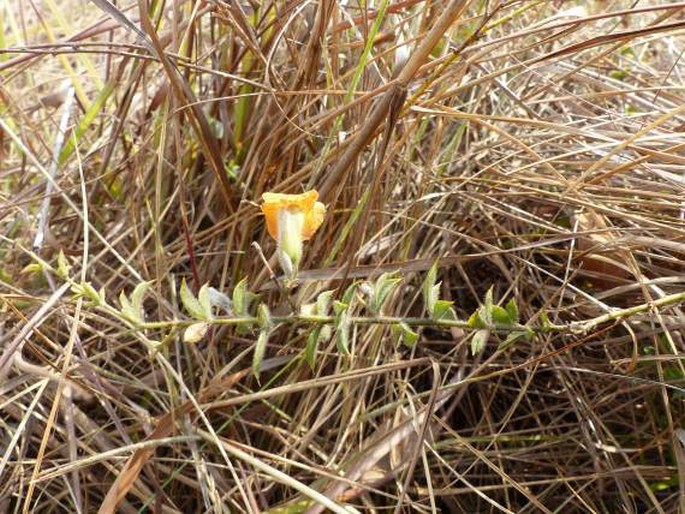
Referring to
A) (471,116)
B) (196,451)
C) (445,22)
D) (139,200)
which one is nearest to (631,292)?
(471,116)

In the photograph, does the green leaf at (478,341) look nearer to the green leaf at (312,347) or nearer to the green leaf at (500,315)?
the green leaf at (500,315)

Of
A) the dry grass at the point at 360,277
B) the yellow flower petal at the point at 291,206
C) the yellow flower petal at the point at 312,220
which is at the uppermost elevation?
the yellow flower petal at the point at 291,206

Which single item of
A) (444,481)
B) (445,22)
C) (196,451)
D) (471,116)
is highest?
(445,22)

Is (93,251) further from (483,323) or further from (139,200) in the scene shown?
(483,323)

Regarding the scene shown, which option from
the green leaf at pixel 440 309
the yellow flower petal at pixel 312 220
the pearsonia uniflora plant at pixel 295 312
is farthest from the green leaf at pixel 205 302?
the green leaf at pixel 440 309

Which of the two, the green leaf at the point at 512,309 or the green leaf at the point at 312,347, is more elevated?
the green leaf at the point at 312,347

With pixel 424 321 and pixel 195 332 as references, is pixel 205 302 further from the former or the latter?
pixel 424 321

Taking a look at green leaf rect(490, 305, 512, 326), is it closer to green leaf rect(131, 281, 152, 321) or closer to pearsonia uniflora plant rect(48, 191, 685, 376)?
pearsonia uniflora plant rect(48, 191, 685, 376)
